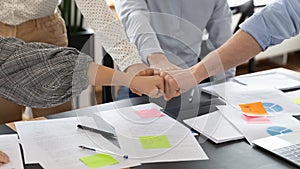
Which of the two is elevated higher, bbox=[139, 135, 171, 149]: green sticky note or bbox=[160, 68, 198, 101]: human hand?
bbox=[160, 68, 198, 101]: human hand

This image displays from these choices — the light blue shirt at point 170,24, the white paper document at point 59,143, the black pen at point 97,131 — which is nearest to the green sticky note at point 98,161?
the white paper document at point 59,143

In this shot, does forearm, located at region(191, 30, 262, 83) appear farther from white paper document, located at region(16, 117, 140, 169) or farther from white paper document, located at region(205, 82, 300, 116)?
white paper document, located at region(16, 117, 140, 169)

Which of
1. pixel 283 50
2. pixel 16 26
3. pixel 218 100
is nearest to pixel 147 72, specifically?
pixel 218 100

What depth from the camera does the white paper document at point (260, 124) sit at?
1.37 m

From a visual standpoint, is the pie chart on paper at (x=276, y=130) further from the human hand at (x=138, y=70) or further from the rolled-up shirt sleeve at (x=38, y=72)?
the rolled-up shirt sleeve at (x=38, y=72)

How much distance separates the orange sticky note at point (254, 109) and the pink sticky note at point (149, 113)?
0.25 m

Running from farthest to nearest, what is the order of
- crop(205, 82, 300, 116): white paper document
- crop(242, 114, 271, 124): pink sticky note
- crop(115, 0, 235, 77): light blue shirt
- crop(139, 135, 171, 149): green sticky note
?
crop(115, 0, 235, 77): light blue shirt < crop(205, 82, 300, 116): white paper document < crop(242, 114, 271, 124): pink sticky note < crop(139, 135, 171, 149): green sticky note

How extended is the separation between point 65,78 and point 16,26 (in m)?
0.70

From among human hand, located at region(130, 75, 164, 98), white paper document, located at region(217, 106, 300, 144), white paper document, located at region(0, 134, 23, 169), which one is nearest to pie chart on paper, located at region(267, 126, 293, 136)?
white paper document, located at region(217, 106, 300, 144)

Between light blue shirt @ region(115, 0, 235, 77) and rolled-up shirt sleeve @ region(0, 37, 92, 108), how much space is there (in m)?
0.42

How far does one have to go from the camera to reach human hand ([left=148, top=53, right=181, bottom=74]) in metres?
1.57

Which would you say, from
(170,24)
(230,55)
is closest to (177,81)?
(230,55)

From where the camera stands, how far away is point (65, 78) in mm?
1258

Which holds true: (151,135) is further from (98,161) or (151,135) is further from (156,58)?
(156,58)
